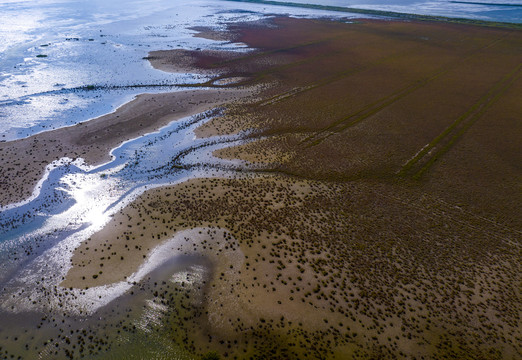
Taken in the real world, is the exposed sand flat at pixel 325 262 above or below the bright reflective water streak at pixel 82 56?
below

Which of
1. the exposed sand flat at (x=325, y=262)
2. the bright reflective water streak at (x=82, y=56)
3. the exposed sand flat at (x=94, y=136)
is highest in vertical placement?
the bright reflective water streak at (x=82, y=56)

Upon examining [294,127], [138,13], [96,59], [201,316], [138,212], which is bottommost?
[201,316]

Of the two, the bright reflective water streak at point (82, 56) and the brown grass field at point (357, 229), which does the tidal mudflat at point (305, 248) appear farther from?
the bright reflective water streak at point (82, 56)

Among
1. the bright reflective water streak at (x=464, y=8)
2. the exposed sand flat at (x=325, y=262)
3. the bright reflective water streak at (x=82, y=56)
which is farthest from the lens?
the bright reflective water streak at (x=464, y=8)

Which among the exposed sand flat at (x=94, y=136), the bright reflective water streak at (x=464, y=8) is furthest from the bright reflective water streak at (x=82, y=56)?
Result: the bright reflective water streak at (x=464, y=8)

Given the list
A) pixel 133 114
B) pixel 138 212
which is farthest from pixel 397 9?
pixel 138 212

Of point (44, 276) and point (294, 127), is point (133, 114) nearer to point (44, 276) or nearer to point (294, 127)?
point (294, 127)
